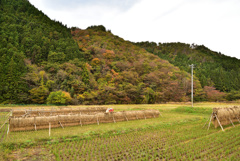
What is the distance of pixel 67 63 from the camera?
49188 mm

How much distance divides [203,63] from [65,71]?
76.5m

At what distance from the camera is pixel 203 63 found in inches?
3679

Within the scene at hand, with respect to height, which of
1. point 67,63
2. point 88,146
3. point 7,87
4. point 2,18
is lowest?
point 88,146

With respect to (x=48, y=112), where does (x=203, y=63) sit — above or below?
above

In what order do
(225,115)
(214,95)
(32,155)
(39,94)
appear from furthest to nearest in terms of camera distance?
(214,95)
(39,94)
(225,115)
(32,155)

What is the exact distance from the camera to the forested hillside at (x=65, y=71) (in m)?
41.1

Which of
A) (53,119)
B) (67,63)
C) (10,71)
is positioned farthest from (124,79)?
(53,119)

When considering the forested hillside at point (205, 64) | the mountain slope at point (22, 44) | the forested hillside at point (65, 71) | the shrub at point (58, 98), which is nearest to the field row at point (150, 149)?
the shrub at point (58, 98)

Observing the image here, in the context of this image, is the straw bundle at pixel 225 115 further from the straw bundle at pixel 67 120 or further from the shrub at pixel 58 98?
the shrub at pixel 58 98

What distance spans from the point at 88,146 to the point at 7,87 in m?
37.7

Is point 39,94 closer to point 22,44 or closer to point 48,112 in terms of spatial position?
point 22,44

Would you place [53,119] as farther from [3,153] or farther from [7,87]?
[7,87]

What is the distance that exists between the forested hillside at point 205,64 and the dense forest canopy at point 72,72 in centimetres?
58

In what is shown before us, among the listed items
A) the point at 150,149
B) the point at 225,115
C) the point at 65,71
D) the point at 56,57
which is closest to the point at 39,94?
the point at 65,71
